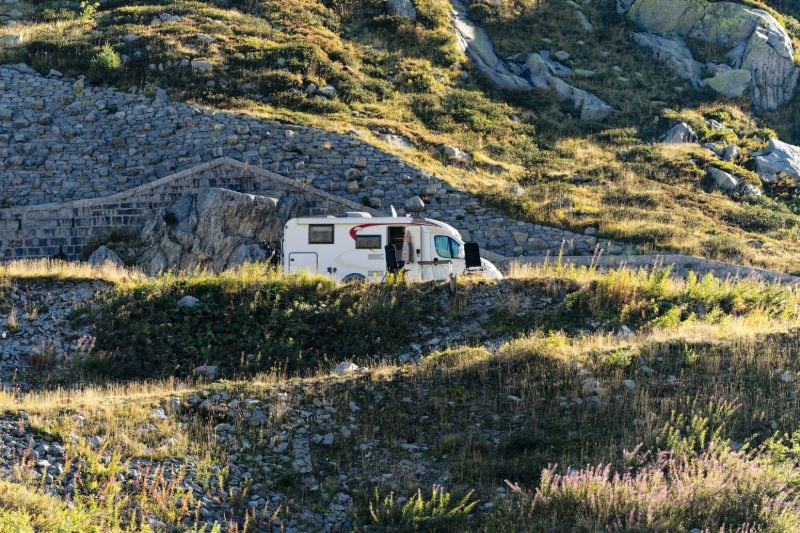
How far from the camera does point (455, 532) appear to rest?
1080 cm

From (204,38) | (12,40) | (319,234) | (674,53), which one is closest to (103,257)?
(319,234)

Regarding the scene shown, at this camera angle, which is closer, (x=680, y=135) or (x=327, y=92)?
(x=327, y=92)

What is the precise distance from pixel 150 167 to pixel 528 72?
69.4 ft

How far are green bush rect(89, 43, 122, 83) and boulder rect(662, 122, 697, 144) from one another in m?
22.2

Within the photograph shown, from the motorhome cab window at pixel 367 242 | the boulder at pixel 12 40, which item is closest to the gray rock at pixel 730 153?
the motorhome cab window at pixel 367 242

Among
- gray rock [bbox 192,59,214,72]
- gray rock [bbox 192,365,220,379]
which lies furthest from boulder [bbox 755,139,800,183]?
gray rock [bbox 192,365,220,379]

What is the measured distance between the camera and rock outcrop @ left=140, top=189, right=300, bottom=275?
2803 centimetres

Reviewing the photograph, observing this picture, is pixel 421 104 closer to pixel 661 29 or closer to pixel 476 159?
pixel 476 159

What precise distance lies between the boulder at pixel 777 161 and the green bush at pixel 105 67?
25289 mm

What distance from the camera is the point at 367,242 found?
24547 millimetres

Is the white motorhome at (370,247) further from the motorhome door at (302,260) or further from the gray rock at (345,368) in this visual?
the gray rock at (345,368)

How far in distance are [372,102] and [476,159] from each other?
5.82 m

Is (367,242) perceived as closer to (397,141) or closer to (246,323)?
(246,323)

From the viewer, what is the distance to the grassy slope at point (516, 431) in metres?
10.8
